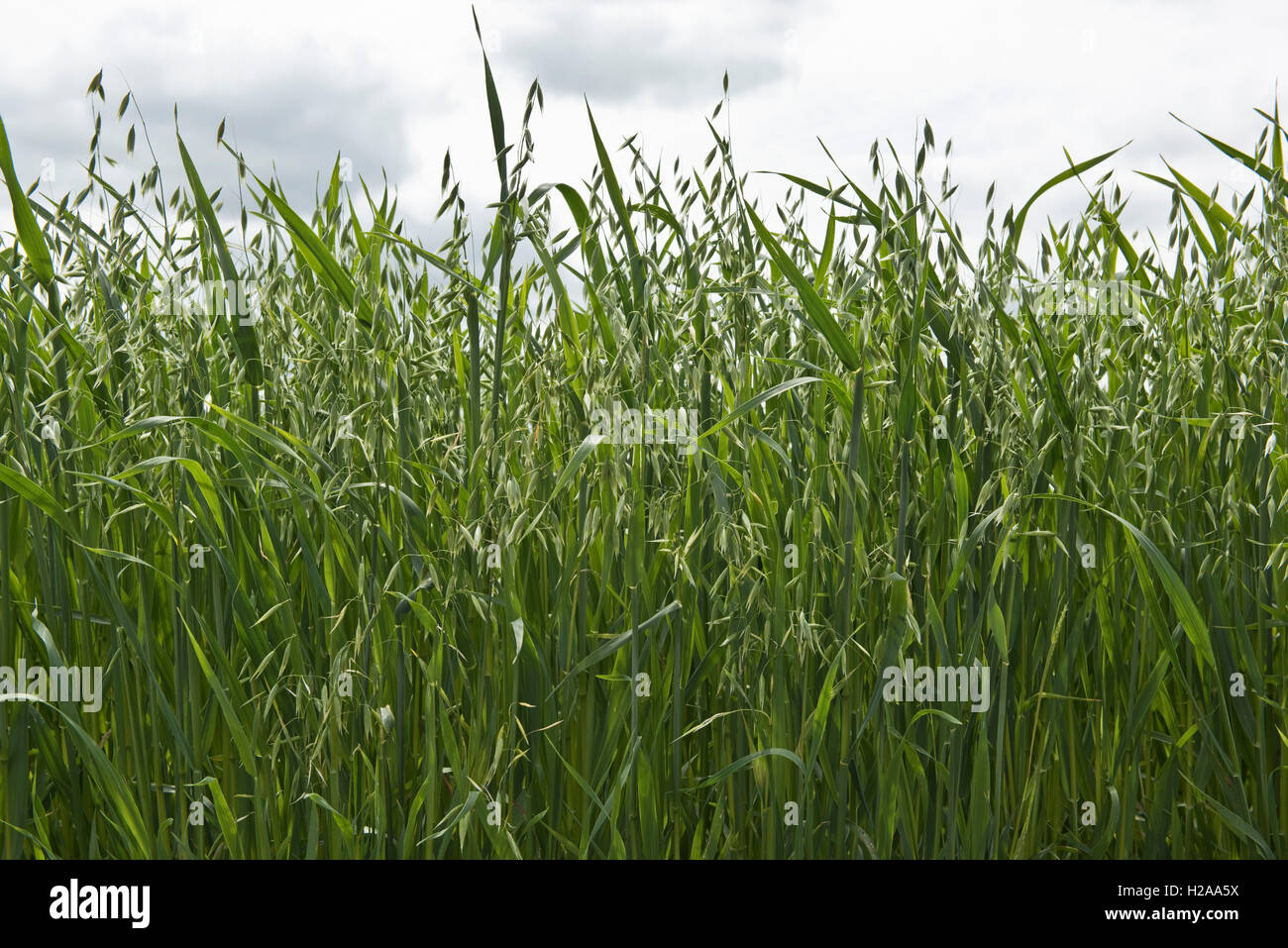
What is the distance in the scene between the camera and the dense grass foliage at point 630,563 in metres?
1.46

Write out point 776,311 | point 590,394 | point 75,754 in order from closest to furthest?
point 590,394
point 75,754
point 776,311

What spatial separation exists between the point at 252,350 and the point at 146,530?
0.39m

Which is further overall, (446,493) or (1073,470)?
Answer: (446,493)

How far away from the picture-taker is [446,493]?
173 centimetres

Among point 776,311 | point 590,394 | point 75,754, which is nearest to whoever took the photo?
point 590,394

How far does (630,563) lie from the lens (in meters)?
1.46

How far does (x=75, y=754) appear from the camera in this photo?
64.6 inches

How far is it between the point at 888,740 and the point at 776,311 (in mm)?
791

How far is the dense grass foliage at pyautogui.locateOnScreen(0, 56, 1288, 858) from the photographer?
4.80ft

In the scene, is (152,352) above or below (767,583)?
above

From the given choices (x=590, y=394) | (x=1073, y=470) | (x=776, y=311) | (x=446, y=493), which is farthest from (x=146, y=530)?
(x=1073, y=470)

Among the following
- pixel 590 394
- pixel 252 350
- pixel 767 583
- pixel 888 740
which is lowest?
pixel 888 740
